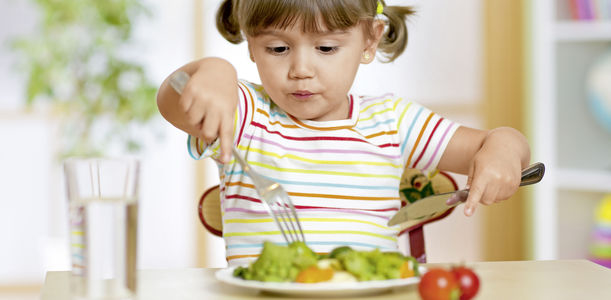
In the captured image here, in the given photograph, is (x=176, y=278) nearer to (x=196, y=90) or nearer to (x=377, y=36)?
(x=196, y=90)

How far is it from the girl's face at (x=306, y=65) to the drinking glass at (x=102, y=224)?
1.42 feet

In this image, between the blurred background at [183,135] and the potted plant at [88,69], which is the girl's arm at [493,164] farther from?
the potted plant at [88,69]

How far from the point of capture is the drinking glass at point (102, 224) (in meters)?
0.71

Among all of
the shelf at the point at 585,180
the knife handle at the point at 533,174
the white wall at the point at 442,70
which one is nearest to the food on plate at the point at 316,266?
the knife handle at the point at 533,174

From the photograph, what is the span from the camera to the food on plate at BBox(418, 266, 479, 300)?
27.4 inches

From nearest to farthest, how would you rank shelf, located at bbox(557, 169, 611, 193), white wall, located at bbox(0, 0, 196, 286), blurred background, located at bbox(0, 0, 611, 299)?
1. shelf, located at bbox(557, 169, 611, 193)
2. blurred background, located at bbox(0, 0, 611, 299)
3. white wall, located at bbox(0, 0, 196, 286)

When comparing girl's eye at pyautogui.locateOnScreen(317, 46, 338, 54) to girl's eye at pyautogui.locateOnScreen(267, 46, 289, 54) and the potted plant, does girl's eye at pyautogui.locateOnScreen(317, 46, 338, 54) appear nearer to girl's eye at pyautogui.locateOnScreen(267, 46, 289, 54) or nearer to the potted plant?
girl's eye at pyautogui.locateOnScreen(267, 46, 289, 54)

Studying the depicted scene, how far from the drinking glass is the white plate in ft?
0.41

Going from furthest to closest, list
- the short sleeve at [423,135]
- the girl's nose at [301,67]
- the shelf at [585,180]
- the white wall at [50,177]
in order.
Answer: the white wall at [50,177] < the shelf at [585,180] < the short sleeve at [423,135] < the girl's nose at [301,67]

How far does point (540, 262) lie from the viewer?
3.37 ft

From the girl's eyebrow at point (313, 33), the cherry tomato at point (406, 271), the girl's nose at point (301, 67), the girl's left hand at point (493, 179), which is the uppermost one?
the girl's eyebrow at point (313, 33)

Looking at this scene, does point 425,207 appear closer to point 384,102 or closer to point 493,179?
point 493,179

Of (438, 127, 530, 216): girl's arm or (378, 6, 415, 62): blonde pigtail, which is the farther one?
(378, 6, 415, 62): blonde pigtail

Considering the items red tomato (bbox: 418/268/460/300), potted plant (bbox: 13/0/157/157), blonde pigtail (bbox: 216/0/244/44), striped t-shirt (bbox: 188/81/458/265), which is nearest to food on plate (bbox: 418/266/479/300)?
red tomato (bbox: 418/268/460/300)
